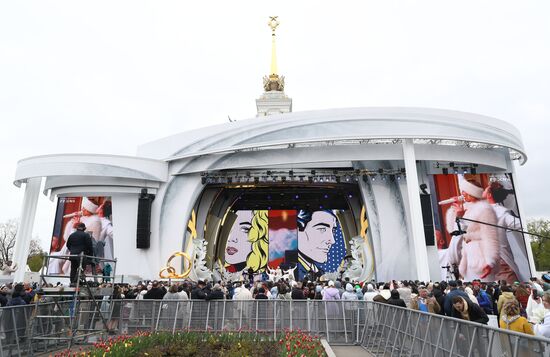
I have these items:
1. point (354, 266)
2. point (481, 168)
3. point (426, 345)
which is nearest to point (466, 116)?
point (481, 168)

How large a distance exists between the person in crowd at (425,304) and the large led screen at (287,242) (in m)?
24.5

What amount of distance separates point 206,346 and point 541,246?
2334 inches

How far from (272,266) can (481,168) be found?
1833 cm

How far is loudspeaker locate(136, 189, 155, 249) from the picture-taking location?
1044 inches

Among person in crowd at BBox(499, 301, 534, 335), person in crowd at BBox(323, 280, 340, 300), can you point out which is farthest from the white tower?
person in crowd at BBox(499, 301, 534, 335)

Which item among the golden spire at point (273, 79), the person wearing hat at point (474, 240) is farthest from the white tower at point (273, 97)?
the person wearing hat at point (474, 240)

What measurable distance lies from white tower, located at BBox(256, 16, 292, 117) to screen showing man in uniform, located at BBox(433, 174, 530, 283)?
22.9 meters

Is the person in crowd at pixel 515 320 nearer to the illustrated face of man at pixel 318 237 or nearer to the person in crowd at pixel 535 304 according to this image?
the person in crowd at pixel 535 304

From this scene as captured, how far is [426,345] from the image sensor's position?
21.3 ft

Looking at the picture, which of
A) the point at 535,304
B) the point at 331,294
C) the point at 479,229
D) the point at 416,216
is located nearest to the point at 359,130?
the point at 416,216

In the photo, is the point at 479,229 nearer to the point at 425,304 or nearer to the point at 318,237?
the point at 318,237

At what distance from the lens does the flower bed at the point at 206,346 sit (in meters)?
6.93

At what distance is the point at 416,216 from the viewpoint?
24.2 metres

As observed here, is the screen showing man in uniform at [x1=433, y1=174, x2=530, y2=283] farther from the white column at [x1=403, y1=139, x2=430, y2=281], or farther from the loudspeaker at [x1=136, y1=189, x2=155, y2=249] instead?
the loudspeaker at [x1=136, y1=189, x2=155, y2=249]
